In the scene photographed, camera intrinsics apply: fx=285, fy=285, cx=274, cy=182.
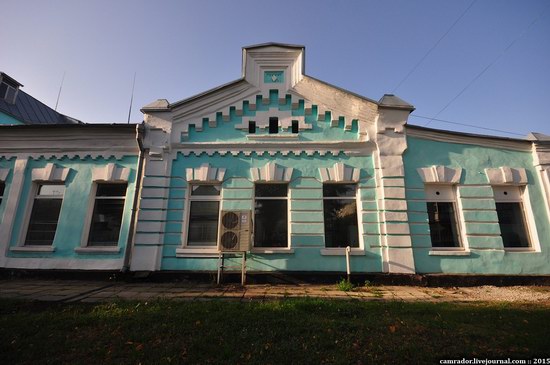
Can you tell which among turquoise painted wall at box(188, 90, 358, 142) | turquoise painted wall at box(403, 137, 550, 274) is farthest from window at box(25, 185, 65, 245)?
turquoise painted wall at box(403, 137, 550, 274)

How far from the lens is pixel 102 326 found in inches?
179

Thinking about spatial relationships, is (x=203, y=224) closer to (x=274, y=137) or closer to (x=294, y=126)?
(x=274, y=137)

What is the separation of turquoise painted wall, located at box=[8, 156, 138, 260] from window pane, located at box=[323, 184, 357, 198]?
6300mm

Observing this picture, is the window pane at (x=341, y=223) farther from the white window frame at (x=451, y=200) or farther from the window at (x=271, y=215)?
the white window frame at (x=451, y=200)

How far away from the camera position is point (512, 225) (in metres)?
9.13

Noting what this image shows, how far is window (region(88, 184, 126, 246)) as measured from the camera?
30.1ft

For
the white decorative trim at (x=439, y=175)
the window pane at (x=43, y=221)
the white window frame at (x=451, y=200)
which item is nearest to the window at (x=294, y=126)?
the white decorative trim at (x=439, y=175)

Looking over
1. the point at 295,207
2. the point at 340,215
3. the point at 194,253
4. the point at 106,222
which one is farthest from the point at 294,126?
the point at 106,222

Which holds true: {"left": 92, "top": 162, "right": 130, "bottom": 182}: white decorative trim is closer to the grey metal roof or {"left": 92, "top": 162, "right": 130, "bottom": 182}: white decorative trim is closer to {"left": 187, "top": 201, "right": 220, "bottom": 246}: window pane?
{"left": 187, "top": 201, "right": 220, "bottom": 246}: window pane

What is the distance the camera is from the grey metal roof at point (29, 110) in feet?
51.1

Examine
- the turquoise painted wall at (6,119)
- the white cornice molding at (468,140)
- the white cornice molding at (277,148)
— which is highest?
the turquoise painted wall at (6,119)

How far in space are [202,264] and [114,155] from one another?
4.80 metres

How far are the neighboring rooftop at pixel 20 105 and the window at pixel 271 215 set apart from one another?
51.0 feet

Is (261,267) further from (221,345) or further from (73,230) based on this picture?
(73,230)
